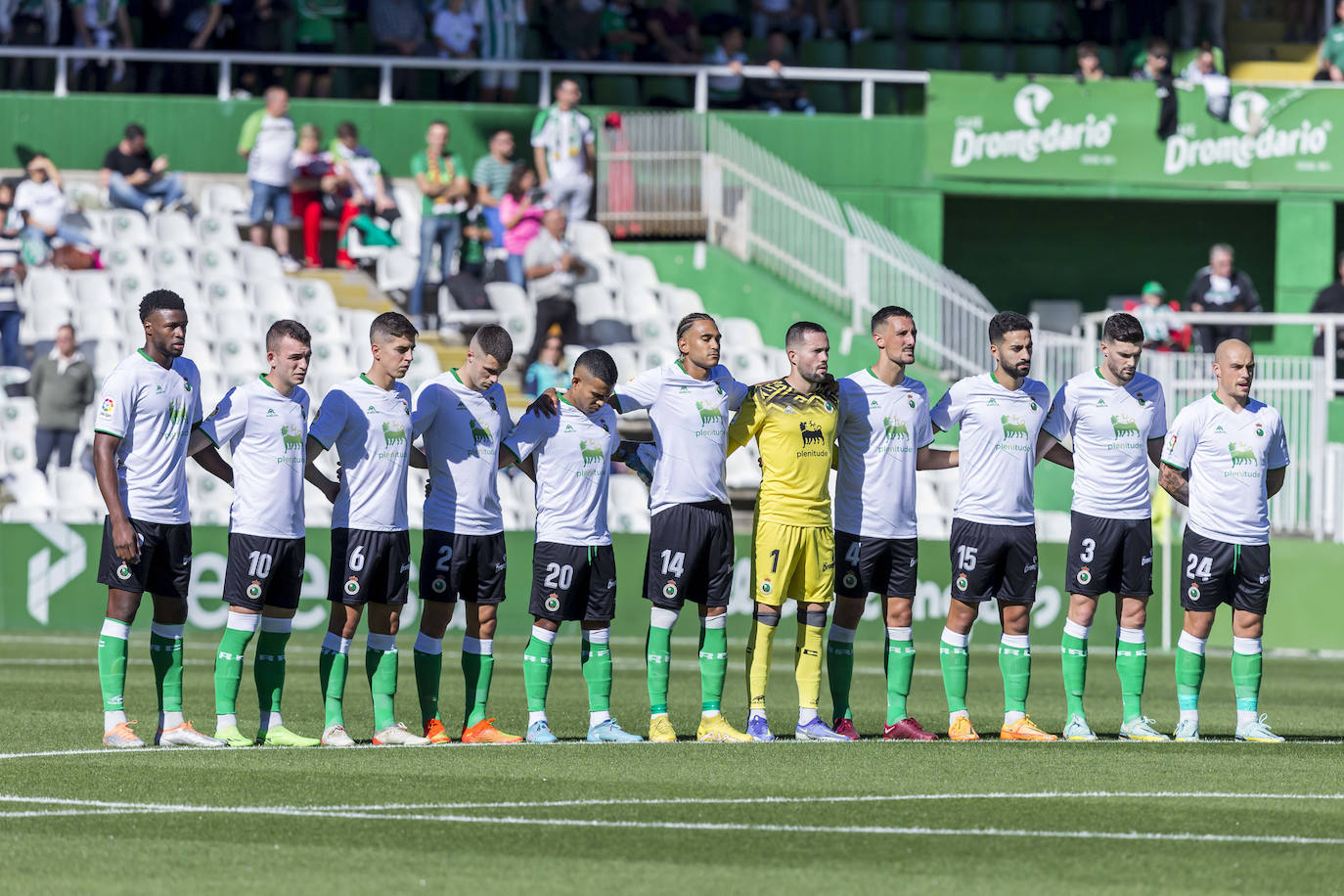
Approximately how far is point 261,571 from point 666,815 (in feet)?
10.4

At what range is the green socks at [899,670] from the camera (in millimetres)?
10930

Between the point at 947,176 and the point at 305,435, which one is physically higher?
the point at 947,176

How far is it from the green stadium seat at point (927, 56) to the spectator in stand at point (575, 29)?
462cm

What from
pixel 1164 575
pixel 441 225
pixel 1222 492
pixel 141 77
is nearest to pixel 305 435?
pixel 1222 492

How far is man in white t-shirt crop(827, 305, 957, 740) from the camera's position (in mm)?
10938

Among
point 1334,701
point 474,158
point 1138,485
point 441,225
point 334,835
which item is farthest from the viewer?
point 474,158

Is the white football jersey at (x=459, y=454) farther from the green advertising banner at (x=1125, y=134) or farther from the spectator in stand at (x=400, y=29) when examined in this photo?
the green advertising banner at (x=1125, y=134)

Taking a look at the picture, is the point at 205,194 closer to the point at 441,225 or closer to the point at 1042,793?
the point at 441,225

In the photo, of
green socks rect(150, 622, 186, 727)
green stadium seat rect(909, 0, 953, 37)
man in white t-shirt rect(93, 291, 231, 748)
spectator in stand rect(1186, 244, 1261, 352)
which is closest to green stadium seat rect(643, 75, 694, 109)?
green stadium seat rect(909, 0, 953, 37)

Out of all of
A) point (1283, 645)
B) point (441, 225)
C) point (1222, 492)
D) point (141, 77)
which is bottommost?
point (1283, 645)

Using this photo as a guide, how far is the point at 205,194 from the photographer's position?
979 inches

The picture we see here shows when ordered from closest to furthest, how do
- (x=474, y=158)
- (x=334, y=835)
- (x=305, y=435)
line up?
(x=334, y=835) → (x=305, y=435) → (x=474, y=158)

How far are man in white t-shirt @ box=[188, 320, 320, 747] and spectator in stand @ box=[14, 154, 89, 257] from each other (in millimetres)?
13694

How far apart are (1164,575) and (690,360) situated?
31.9 ft
